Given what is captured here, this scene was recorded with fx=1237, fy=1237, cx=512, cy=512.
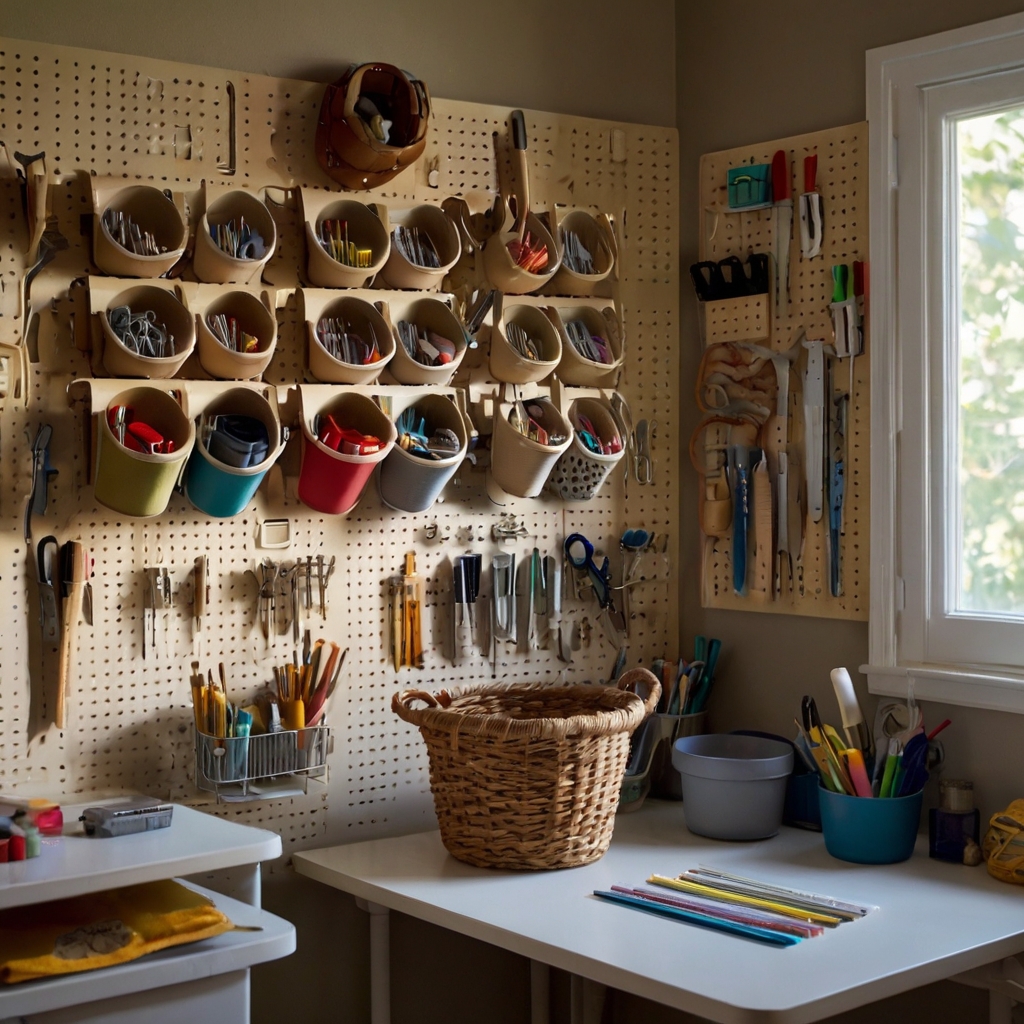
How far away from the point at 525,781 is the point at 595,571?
2.27ft

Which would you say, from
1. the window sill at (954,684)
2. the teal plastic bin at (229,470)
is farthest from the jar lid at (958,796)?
the teal plastic bin at (229,470)

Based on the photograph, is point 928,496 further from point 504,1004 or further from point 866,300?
point 504,1004

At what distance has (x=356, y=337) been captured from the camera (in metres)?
2.35

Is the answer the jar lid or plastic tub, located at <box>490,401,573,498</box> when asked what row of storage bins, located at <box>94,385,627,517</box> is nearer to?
plastic tub, located at <box>490,401,573,498</box>

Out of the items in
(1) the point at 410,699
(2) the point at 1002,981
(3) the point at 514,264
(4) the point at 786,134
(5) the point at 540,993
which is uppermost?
(4) the point at 786,134

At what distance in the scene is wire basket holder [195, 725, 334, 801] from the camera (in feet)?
6.96

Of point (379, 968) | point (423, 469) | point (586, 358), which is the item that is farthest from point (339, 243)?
point (379, 968)

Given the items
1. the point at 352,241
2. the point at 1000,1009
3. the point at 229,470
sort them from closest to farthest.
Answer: the point at 1000,1009 < the point at 229,470 < the point at 352,241

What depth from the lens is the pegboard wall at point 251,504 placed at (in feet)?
6.81

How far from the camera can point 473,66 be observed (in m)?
2.55

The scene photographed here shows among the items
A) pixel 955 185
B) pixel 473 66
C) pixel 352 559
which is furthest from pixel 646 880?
pixel 473 66

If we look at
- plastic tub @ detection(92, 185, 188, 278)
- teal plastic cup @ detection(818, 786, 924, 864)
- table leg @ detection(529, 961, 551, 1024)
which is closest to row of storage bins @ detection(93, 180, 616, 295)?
plastic tub @ detection(92, 185, 188, 278)

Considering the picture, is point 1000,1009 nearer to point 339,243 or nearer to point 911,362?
point 911,362

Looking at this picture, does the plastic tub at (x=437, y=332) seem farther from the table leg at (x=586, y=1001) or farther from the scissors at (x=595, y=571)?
the table leg at (x=586, y=1001)
